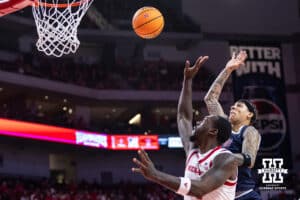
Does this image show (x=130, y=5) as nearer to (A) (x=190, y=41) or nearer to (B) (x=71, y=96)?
(A) (x=190, y=41)

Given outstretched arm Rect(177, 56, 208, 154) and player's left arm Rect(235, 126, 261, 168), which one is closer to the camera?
outstretched arm Rect(177, 56, 208, 154)

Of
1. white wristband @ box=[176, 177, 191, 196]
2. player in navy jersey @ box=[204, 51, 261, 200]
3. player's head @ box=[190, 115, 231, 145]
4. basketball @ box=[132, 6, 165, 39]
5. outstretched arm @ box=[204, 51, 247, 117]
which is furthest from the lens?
basketball @ box=[132, 6, 165, 39]

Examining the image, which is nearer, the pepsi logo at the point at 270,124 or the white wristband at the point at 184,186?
the white wristband at the point at 184,186

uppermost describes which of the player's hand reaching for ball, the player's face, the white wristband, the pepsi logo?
the pepsi logo

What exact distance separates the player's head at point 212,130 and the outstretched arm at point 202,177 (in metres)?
0.16

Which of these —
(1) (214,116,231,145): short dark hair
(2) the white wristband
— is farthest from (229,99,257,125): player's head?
(2) the white wristband

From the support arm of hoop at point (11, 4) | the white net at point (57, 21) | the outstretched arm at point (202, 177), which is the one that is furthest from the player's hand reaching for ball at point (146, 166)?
the white net at point (57, 21)

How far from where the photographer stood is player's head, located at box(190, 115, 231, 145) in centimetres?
344

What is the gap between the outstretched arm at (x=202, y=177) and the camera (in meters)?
2.86

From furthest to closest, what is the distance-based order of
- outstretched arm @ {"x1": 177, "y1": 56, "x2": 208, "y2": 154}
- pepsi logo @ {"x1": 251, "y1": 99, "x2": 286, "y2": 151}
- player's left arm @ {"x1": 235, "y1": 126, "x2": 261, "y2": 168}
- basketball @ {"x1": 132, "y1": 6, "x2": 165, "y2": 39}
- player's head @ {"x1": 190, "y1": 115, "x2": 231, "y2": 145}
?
pepsi logo @ {"x1": 251, "y1": 99, "x2": 286, "y2": 151} < basketball @ {"x1": 132, "y1": 6, "x2": 165, "y2": 39} < player's left arm @ {"x1": 235, "y1": 126, "x2": 261, "y2": 168} < outstretched arm @ {"x1": 177, "y1": 56, "x2": 208, "y2": 154} < player's head @ {"x1": 190, "y1": 115, "x2": 231, "y2": 145}

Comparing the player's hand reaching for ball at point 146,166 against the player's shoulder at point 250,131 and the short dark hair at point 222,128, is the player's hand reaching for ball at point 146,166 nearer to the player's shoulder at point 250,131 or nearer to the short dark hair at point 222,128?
the short dark hair at point 222,128

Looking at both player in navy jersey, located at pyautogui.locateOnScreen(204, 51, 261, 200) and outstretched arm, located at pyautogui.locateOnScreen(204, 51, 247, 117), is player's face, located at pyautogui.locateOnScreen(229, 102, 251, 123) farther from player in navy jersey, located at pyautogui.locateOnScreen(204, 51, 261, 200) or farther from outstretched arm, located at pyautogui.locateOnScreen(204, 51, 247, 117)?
outstretched arm, located at pyautogui.locateOnScreen(204, 51, 247, 117)

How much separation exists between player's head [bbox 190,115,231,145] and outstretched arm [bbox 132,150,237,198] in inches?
6.3

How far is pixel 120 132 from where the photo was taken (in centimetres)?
2266
